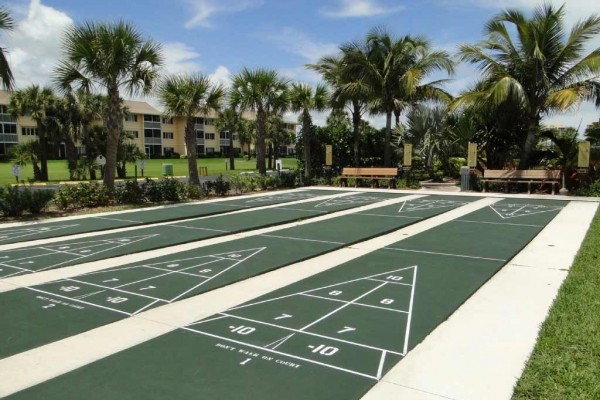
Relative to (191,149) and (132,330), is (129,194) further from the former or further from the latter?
(132,330)

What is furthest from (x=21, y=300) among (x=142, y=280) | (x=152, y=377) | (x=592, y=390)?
(x=592, y=390)

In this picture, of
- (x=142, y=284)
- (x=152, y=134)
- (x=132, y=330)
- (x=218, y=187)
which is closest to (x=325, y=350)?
(x=132, y=330)

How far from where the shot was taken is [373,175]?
856 inches

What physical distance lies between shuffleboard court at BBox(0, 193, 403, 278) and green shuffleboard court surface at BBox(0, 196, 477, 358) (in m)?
0.91

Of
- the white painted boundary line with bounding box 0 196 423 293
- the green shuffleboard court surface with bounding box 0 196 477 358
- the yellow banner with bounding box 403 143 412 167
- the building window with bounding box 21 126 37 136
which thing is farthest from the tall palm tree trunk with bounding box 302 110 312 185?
the building window with bounding box 21 126 37 136

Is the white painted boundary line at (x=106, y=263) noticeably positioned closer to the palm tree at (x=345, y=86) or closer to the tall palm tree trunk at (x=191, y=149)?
the tall palm tree trunk at (x=191, y=149)

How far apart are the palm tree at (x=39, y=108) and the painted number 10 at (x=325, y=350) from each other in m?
30.7

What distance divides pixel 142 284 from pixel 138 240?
3190mm

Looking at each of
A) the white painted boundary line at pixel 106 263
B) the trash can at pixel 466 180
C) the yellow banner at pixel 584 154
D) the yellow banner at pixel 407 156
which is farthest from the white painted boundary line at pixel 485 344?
the yellow banner at pixel 407 156

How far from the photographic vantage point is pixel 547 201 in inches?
620

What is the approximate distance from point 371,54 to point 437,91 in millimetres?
3539

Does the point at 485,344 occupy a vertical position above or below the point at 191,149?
below

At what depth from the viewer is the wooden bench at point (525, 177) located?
17719 mm

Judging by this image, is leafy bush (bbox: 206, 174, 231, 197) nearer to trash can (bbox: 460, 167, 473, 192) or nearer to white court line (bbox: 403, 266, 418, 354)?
trash can (bbox: 460, 167, 473, 192)
